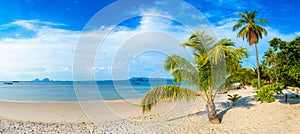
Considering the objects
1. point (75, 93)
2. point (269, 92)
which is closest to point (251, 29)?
point (269, 92)

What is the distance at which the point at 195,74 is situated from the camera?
28.0 ft

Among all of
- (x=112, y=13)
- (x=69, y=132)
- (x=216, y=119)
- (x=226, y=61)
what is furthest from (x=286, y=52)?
(x=69, y=132)

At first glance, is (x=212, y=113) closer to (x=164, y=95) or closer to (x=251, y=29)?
(x=164, y=95)

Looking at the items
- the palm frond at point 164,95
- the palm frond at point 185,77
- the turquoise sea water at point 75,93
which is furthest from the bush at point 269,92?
the palm frond at point 164,95

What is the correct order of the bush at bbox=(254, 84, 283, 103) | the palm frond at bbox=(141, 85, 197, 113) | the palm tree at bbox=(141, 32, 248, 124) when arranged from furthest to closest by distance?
the bush at bbox=(254, 84, 283, 103), the palm tree at bbox=(141, 32, 248, 124), the palm frond at bbox=(141, 85, 197, 113)

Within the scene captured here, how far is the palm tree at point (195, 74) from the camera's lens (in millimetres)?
8070

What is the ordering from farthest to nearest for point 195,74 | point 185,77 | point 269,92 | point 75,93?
1. point 75,93
2. point 269,92
3. point 195,74
4. point 185,77

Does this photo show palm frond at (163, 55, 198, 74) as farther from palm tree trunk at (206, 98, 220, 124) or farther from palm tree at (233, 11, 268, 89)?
palm tree at (233, 11, 268, 89)

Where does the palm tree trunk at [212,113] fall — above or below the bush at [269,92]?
below

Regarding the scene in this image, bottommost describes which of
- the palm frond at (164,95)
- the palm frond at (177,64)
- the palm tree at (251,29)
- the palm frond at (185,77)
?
the palm frond at (164,95)

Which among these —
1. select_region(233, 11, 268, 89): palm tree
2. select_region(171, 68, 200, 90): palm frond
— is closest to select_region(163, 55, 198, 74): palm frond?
select_region(171, 68, 200, 90): palm frond

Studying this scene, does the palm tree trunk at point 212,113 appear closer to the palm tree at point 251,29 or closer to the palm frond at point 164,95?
the palm frond at point 164,95

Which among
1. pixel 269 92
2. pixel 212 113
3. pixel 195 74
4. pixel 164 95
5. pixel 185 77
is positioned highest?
pixel 195 74

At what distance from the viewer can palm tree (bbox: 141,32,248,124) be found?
26.5 ft
